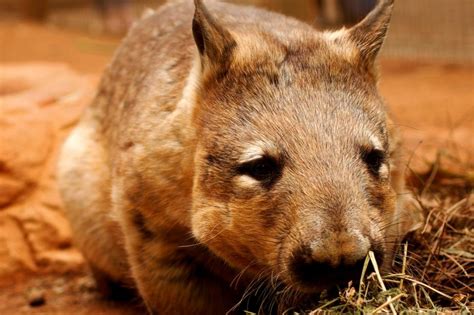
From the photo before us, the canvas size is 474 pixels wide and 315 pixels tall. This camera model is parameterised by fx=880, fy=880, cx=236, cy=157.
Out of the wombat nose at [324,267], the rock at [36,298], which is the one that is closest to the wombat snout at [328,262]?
the wombat nose at [324,267]

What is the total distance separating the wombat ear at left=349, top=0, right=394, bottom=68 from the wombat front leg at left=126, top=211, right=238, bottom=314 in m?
1.36

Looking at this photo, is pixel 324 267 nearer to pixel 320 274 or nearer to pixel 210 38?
pixel 320 274

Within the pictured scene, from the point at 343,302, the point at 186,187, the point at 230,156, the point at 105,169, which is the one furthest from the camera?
the point at 105,169

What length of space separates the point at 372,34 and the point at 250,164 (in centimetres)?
103

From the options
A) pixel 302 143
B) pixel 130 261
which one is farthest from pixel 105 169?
pixel 302 143

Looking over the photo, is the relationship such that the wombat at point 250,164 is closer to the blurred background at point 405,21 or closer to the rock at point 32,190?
the rock at point 32,190

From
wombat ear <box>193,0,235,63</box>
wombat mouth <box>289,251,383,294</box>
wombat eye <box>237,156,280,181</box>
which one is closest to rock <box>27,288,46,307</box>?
wombat ear <box>193,0,235,63</box>

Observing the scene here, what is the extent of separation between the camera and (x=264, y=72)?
410 cm

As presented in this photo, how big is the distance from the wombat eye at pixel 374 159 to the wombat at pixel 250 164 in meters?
0.01

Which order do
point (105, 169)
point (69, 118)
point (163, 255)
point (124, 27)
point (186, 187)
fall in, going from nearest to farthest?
point (186, 187), point (163, 255), point (105, 169), point (69, 118), point (124, 27)

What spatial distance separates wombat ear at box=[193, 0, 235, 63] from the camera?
13.1 feet

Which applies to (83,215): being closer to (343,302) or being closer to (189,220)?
(189,220)

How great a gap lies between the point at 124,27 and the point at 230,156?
1127 centimetres

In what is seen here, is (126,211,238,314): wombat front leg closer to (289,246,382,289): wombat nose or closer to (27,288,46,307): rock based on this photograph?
(289,246,382,289): wombat nose
